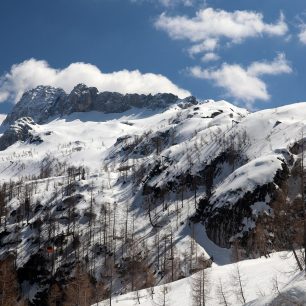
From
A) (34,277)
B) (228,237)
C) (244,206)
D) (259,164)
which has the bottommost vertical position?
(34,277)

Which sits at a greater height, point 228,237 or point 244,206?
point 244,206

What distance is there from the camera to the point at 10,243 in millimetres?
176250

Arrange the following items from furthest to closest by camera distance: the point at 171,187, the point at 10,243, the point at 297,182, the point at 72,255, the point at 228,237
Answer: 1. the point at 171,187
2. the point at 10,243
3. the point at 72,255
4. the point at 297,182
5. the point at 228,237

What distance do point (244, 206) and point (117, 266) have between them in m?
45.1

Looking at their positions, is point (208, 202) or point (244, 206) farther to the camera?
point (208, 202)

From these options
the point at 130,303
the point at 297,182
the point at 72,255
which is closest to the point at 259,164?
the point at 297,182

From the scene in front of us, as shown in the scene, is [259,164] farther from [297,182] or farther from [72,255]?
[72,255]

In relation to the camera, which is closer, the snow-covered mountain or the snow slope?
the snow slope

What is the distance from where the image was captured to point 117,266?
144m

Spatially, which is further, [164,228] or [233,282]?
[164,228]

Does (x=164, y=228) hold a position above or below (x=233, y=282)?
above

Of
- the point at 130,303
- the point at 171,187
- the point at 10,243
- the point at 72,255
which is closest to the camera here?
the point at 130,303

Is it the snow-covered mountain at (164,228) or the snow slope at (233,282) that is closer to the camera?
the snow slope at (233,282)

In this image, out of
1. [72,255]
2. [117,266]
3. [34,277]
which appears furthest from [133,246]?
[34,277]
